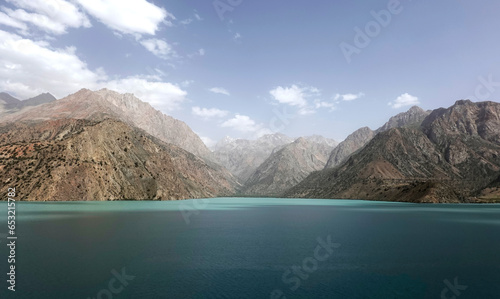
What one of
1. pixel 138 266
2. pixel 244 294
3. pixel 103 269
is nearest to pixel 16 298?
pixel 103 269

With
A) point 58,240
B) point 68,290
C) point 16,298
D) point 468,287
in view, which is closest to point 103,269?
point 68,290

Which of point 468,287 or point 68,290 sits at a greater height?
point 68,290

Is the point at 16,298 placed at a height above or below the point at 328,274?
above

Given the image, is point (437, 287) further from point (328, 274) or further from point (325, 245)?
point (325, 245)

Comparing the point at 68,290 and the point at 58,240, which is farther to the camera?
the point at 58,240

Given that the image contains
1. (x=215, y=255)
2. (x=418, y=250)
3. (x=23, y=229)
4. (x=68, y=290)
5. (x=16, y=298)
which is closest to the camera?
(x=16, y=298)

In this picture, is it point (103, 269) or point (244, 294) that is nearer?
point (244, 294)

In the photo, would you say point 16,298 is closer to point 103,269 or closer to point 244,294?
point 103,269

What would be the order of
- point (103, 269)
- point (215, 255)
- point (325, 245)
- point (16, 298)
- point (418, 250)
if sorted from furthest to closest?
point (325, 245), point (418, 250), point (215, 255), point (103, 269), point (16, 298)

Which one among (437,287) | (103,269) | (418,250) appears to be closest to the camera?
(437,287)

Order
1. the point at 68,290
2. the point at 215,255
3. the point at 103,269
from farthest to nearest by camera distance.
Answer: the point at 215,255, the point at 103,269, the point at 68,290
